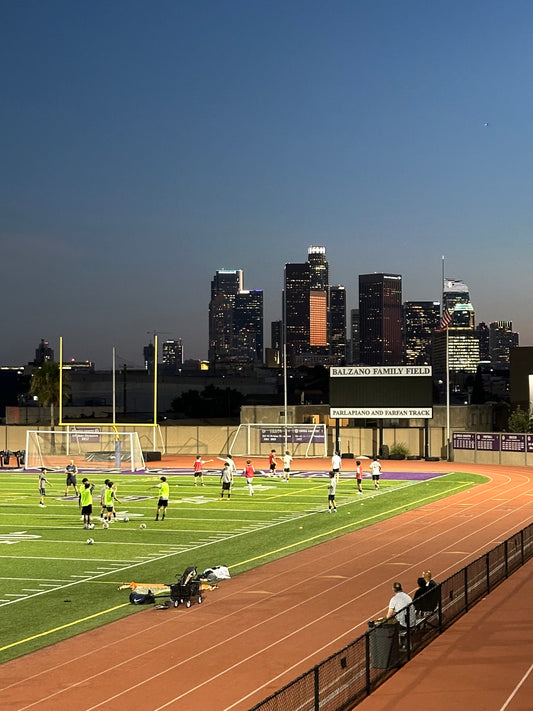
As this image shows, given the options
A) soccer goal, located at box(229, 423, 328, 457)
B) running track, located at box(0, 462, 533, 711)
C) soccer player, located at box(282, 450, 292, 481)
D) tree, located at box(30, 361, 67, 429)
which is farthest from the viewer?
tree, located at box(30, 361, 67, 429)

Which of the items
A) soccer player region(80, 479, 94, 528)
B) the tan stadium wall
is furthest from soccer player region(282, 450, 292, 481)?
soccer player region(80, 479, 94, 528)

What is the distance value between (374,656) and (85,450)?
5515 cm

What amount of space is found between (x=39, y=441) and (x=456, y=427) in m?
29.8

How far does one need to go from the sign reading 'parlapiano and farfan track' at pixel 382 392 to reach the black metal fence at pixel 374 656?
47091 millimetres

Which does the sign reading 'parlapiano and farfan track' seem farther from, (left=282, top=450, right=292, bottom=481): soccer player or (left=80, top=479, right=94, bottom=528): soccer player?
(left=80, top=479, right=94, bottom=528): soccer player

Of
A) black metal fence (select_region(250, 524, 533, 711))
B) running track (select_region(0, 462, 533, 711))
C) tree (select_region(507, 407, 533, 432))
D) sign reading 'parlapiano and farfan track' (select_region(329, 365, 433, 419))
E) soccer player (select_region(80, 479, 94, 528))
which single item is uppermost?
sign reading 'parlapiano and farfan track' (select_region(329, 365, 433, 419))

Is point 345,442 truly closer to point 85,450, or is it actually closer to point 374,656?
point 85,450

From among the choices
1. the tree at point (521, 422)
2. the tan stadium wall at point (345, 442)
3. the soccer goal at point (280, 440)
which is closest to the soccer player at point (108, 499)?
the soccer goal at point (280, 440)

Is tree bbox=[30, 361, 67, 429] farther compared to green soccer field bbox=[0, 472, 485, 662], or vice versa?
tree bbox=[30, 361, 67, 429]

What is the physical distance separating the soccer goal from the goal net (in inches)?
349

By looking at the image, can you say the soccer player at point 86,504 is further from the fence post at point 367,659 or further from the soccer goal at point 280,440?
the soccer goal at point 280,440

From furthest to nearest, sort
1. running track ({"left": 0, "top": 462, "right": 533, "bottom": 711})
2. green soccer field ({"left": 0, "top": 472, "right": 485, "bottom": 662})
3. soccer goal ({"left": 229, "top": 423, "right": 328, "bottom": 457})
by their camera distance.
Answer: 1. soccer goal ({"left": 229, "top": 423, "right": 328, "bottom": 457})
2. green soccer field ({"left": 0, "top": 472, "right": 485, "bottom": 662})
3. running track ({"left": 0, "top": 462, "right": 533, "bottom": 711})

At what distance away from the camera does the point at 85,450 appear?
69.2 m

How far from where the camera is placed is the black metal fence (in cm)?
1316
